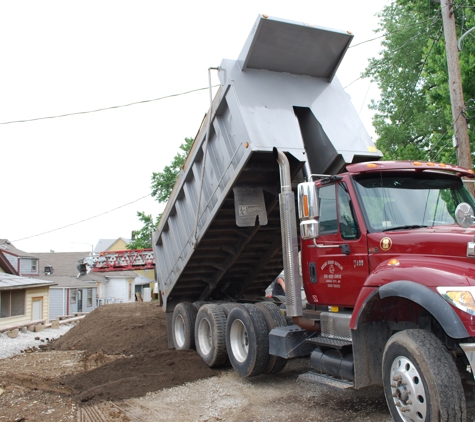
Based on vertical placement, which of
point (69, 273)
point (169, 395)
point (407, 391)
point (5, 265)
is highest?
point (69, 273)

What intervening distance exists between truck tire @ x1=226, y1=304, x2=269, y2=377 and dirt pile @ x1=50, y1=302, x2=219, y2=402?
646 millimetres

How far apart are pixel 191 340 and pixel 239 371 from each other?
2057mm

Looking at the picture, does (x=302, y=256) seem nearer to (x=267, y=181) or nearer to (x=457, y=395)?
(x=267, y=181)

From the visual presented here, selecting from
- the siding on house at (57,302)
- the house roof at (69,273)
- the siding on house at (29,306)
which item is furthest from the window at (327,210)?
the siding on house at (57,302)

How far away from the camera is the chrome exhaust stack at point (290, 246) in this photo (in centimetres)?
574

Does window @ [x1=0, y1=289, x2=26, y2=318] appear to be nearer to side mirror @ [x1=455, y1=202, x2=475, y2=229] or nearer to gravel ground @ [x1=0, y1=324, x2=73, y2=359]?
gravel ground @ [x1=0, y1=324, x2=73, y2=359]

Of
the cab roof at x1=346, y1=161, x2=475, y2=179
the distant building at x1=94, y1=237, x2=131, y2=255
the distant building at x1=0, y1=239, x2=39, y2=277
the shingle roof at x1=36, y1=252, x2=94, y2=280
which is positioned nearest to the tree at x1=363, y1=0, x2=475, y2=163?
the cab roof at x1=346, y1=161, x2=475, y2=179

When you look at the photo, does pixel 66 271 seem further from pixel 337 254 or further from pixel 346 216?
pixel 346 216

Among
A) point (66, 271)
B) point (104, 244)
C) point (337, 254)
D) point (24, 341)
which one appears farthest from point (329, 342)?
point (104, 244)

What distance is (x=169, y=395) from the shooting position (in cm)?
626

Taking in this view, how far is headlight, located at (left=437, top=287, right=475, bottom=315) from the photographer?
3.68 m

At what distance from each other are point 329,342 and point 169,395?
2.30 metres

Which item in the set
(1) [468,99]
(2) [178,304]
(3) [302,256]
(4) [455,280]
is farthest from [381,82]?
(4) [455,280]

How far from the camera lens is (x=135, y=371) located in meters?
7.43
